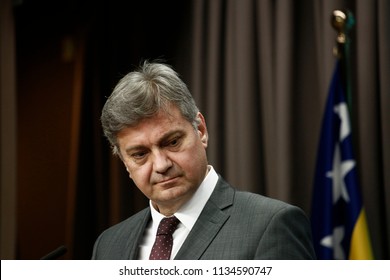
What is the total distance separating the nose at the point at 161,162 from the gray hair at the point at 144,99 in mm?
96

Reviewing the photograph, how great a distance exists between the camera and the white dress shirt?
1610mm

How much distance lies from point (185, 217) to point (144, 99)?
1.03 ft

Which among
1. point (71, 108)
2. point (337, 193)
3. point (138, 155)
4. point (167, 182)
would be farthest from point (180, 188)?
point (71, 108)

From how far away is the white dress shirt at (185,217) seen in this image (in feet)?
5.28

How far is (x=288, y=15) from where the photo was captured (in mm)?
2770

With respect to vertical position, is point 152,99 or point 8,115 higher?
point 152,99

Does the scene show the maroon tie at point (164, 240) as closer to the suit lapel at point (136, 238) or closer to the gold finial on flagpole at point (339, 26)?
the suit lapel at point (136, 238)

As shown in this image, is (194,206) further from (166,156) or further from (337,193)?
(337,193)

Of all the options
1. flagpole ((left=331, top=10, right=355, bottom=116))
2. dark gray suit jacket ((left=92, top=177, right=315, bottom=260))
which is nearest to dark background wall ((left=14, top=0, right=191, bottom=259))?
flagpole ((left=331, top=10, right=355, bottom=116))

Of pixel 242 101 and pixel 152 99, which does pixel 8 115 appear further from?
pixel 152 99

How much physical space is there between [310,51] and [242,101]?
1.18 ft

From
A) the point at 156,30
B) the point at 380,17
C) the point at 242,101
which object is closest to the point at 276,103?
the point at 242,101

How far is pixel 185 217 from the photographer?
5.34 feet

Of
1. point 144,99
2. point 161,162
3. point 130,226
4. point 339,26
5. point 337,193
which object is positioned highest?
point 339,26
